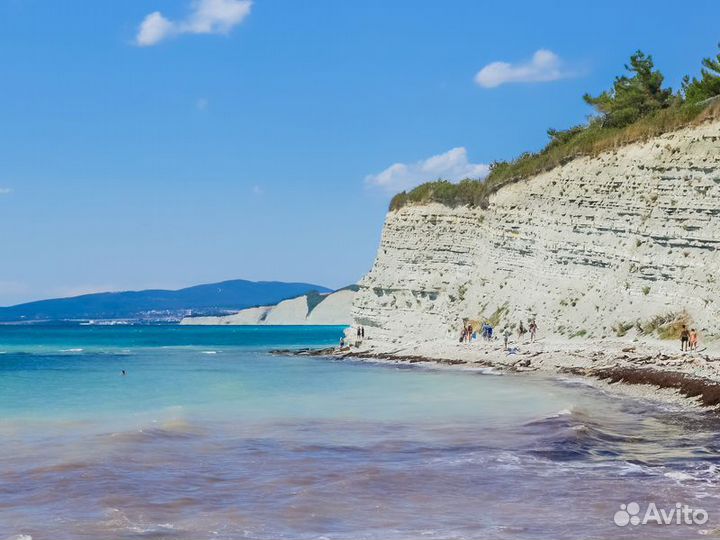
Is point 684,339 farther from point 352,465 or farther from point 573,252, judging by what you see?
point 352,465

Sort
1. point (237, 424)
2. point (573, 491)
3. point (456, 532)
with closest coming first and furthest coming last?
point (456, 532), point (573, 491), point (237, 424)

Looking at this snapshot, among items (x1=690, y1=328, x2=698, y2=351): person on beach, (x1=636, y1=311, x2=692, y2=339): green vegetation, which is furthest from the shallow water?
(x1=636, y1=311, x2=692, y2=339): green vegetation

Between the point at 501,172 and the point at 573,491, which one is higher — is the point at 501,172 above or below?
above

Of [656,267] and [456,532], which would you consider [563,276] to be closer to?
[656,267]

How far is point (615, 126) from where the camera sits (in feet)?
135

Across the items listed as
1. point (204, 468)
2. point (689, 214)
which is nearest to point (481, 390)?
point (689, 214)

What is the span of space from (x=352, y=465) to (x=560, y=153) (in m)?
29.7

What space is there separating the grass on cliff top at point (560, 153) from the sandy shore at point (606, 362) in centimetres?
844

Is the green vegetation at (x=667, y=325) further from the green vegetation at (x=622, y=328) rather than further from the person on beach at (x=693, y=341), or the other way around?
the person on beach at (x=693, y=341)

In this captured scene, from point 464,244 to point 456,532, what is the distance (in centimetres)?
3778

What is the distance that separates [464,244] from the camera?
46.7 m

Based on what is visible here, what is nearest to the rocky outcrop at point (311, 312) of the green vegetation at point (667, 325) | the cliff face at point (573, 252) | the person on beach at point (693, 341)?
the cliff face at point (573, 252)

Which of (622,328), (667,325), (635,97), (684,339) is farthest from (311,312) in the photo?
(684,339)

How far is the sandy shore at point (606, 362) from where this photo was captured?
2130 centimetres
